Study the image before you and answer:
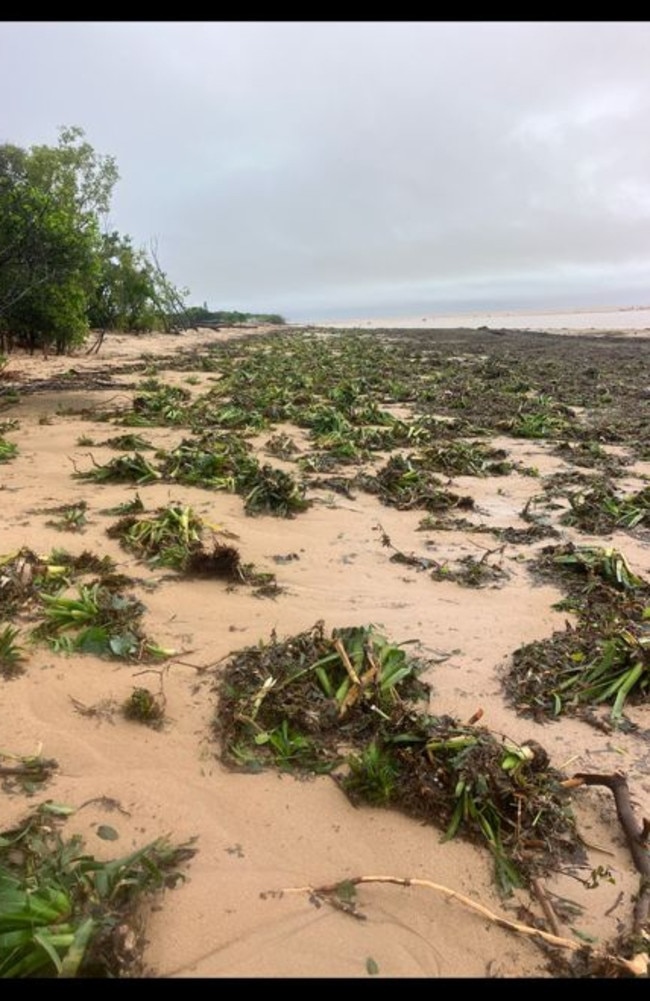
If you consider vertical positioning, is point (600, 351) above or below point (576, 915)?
above

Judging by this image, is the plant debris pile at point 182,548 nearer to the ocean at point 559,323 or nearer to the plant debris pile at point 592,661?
the plant debris pile at point 592,661

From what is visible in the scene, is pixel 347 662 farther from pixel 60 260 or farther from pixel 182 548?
pixel 60 260

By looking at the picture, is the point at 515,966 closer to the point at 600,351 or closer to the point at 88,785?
the point at 88,785

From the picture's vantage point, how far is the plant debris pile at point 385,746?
2324 mm

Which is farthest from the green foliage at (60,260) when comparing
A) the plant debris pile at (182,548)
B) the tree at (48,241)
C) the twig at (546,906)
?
the twig at (546,906)

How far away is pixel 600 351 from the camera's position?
24.6 m

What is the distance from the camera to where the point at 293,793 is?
8.14 feet

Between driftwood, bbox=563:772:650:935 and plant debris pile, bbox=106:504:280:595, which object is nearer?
driftwood, bbox=563:772:650:935

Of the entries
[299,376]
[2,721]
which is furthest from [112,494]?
[299,376]

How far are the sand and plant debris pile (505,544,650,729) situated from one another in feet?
0.40

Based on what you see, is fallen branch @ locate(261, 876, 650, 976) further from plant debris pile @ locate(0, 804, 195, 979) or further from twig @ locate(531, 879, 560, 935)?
plant debris pile @ locate(0, 804, 195, 979)

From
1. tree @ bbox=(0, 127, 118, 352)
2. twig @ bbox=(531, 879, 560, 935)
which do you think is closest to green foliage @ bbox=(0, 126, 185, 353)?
tree @ bbox=(0, 127, 118, 352)

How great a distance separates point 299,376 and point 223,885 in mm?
13846

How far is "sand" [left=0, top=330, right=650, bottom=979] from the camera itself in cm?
188
